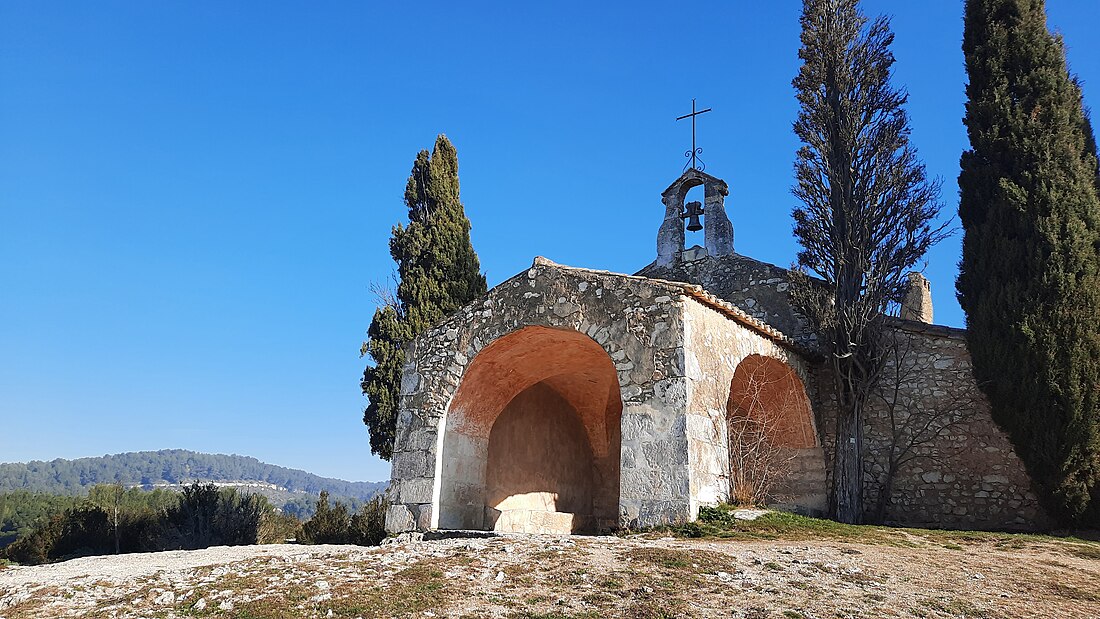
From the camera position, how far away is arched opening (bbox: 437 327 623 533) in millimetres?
11719

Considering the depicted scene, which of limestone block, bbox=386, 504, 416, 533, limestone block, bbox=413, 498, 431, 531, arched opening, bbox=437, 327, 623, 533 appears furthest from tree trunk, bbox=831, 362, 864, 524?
limestone block, bbox=386, 504, 416, 533

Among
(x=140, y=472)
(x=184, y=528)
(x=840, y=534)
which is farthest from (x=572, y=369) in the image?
(x=140, y=472)

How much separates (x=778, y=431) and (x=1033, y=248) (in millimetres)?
4560

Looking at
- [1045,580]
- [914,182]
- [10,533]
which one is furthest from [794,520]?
[10,533]

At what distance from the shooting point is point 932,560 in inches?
310

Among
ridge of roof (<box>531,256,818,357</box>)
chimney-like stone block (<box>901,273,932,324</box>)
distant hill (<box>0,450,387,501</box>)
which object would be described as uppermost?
chimney-like stone block (<box>901,273,932,324</box>)

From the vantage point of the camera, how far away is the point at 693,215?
54.3 feet

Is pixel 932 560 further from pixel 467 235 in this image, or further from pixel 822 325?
pixel 467 235

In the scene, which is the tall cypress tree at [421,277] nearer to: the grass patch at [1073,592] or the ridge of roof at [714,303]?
the ridge of roof at [714,303]

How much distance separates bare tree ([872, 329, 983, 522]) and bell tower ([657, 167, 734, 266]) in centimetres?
382

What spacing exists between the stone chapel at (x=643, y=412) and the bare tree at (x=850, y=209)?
1.59ft

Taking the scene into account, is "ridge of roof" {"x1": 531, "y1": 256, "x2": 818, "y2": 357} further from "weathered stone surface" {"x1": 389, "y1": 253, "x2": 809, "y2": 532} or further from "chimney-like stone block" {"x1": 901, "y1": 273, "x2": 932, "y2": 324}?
"chimney-like stone block" {"x1": 901, "y1": 273, "x2": 932, "y2": 324}

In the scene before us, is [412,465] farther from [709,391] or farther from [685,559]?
[685,559]

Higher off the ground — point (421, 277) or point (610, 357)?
point (421, 277)
